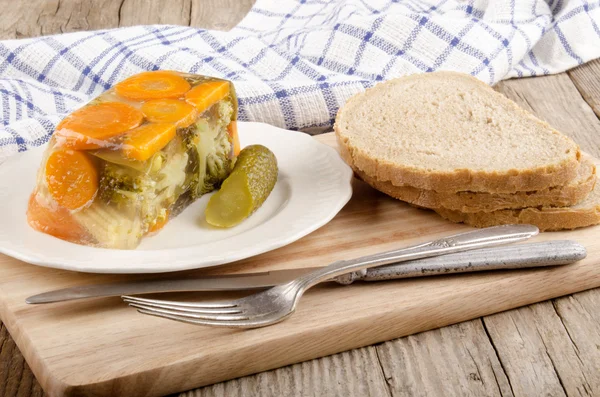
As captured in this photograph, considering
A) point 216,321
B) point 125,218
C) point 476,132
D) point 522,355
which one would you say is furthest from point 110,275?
point 476,132

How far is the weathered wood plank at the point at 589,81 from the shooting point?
3.83 meters

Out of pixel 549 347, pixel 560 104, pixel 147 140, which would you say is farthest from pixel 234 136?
pixel 560 104

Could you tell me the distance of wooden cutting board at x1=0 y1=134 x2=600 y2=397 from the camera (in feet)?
6.29

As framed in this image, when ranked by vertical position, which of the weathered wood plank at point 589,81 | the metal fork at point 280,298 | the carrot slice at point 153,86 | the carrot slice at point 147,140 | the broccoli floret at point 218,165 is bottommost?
the weathered wood plank at point 589,81

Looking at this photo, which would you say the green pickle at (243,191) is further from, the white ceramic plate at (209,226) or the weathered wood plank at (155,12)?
the weathered wood plank at (155,12)

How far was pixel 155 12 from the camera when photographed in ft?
17.3

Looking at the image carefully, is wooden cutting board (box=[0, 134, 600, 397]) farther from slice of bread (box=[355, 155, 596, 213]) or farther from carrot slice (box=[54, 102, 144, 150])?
carrot slice (box=[54, 102, 144, 150])

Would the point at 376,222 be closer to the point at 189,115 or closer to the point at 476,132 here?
the point at 476,132

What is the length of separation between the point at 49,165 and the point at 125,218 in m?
0.29

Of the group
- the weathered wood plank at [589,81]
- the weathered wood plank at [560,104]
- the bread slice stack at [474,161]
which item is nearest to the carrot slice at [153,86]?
the bread slice stack at [474,161]

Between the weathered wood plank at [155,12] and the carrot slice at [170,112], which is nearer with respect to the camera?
the carrot slice at [170,112]

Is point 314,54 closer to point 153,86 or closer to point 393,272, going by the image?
point 153,86

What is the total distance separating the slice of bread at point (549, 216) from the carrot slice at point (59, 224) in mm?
1259

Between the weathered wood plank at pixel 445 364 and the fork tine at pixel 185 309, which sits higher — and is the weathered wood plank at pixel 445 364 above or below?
below
